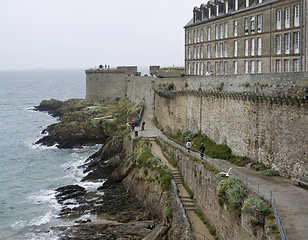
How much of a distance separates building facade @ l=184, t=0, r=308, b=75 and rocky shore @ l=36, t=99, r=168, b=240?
1069 centimetres

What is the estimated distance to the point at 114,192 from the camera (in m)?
29.0

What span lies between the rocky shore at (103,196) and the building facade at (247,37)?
35.1 ft

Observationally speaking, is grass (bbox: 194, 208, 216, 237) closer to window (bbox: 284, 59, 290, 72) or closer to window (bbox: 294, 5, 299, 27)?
window (bbox: 284, 59, 290, 72)

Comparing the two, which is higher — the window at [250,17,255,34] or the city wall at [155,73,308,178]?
the window at [250,17,255,34]

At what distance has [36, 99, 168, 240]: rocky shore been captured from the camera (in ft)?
71.9

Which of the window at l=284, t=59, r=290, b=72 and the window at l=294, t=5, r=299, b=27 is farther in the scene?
the window at l=284, t=59, r=290, b=72

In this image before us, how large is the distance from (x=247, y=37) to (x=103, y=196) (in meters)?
15.0

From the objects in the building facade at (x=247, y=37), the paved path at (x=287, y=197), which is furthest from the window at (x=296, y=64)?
the paved path at (x=287, y=197)

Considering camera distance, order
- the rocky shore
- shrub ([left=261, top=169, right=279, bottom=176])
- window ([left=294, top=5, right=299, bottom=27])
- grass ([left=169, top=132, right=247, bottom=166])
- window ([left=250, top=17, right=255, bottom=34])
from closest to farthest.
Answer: shrub ([left=261, top=169, right=279, bottom=176])
grass ([left=169, top=132, right=247, bottom=166])
the rocky shore
window ([left=294, top=5, right=299, bottom=27])
window ([left=250, top=17, right=255, bottom=34])

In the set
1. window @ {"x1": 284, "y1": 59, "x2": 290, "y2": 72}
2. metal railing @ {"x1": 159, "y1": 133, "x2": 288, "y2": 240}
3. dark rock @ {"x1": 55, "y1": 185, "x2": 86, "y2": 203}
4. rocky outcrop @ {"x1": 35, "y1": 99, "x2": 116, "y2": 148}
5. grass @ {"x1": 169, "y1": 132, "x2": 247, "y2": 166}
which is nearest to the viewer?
metal railing @ {"x1": 159, "y1": 133, "x2": 288, "y2": 240}

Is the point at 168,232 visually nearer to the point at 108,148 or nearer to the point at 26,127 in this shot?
the point at 108,148

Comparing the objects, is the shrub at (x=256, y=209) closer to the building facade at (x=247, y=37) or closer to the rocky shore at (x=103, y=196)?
the rocky shore at (x=103, y=196)

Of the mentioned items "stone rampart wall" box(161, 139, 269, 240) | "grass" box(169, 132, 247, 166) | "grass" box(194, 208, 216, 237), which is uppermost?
"grass" box(169, 132, 247, 166)

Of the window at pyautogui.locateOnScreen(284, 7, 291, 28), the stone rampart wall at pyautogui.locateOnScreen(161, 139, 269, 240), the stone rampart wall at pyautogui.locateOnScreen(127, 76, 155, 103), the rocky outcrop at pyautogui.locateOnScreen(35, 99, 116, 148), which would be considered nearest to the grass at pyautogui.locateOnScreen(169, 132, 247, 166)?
the stone rampart wall at pyautogui.locateOnScreen(161, 139, 269, 240)
